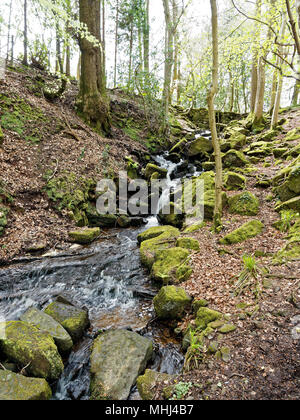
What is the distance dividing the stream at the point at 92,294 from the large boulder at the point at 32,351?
0.85 ft

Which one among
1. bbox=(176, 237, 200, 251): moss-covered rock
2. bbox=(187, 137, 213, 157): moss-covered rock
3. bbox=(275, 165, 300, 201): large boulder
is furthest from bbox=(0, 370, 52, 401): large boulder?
bbox=(187, 137, 213, 157): moss-covered rock

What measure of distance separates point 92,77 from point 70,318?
11.0 m

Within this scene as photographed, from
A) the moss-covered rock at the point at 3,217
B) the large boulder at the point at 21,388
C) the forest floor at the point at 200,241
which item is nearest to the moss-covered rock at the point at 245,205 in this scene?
the forest floor at the point at 200,241

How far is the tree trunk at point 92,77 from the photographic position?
411 inches

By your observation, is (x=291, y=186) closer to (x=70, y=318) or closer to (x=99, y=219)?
(x=99, y=219)

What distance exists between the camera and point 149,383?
2.84m

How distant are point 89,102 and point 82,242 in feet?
25.5

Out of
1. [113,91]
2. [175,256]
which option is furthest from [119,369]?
[113,91]

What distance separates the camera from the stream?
3443 mm

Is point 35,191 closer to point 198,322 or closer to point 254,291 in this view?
point 198,322

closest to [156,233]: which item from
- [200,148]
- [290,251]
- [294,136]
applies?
[290,251]

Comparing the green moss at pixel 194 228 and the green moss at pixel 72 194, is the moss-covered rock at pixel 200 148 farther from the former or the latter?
the green moss at pixel 194 228

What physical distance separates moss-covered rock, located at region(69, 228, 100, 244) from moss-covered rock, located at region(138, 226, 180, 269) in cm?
152

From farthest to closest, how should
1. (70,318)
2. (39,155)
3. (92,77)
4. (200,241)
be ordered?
(92,77) → (39,155) → (200,241) → (70,318)
